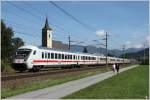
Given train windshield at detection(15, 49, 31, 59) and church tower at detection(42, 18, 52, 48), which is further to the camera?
church tower at detection(42, 18, 52, 48)

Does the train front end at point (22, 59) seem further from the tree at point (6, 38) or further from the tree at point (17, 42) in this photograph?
the tree at point (17, 42)

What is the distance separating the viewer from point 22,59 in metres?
41.9

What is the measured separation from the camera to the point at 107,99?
598 inches

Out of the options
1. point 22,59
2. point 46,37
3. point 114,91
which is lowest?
point 114,91

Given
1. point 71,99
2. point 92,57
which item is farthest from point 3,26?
point 71,99

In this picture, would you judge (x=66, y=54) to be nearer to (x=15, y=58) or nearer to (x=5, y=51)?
(x=15, y=58)

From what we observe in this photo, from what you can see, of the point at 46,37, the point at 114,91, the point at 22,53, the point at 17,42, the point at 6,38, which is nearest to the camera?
the point at 114,91

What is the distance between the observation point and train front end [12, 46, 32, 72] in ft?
136

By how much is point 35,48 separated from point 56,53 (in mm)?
7315

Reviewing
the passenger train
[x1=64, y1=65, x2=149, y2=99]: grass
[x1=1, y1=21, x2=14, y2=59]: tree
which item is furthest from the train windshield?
[x1=1, y1=21, x2=14, y2=59]: tree

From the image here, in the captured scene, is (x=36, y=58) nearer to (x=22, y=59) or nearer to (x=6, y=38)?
(x=22, y=59)

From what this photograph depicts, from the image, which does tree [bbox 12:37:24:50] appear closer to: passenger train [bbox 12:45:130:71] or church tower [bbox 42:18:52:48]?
church tower [bbox 42:18:52:48]

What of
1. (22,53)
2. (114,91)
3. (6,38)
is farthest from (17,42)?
(114,91)

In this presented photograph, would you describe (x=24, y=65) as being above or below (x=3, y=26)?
below
